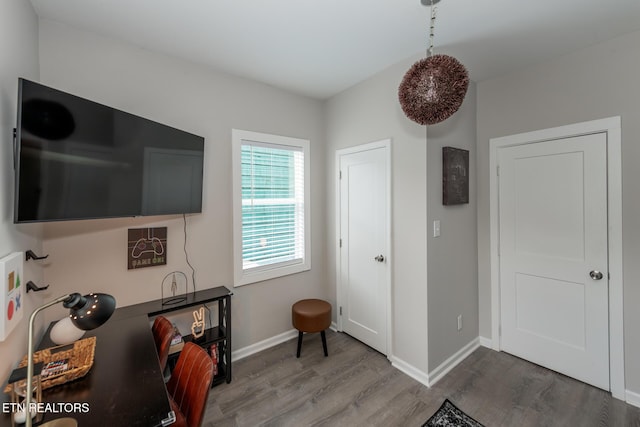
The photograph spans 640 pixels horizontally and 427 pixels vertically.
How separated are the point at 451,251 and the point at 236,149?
2.27 metres

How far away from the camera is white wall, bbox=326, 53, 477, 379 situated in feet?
7.32

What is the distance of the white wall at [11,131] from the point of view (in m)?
1.21

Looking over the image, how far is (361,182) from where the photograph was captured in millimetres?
2791

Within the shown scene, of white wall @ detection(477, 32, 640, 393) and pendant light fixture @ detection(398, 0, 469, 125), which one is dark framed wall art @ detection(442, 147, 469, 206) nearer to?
white wall @ detection(477, 32, 640, 393)

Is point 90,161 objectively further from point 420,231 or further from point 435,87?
point 420,231

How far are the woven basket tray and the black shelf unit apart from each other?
500 millimetres

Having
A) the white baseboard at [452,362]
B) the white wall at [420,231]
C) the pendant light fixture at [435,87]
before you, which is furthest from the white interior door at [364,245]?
the pendant light fixture at [435,87]

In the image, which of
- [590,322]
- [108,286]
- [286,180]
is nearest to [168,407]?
[108,286]

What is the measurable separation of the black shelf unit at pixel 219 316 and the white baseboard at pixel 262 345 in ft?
0.89

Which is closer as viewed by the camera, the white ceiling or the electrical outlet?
the white ceiling

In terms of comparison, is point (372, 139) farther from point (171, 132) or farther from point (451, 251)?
point (171, 132)

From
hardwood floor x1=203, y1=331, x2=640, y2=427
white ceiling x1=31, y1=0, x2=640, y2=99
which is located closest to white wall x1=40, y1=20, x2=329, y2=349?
white ceiling x1=31, y1=0, x2=640, y2=99

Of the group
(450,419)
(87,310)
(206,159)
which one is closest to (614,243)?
(450,419)

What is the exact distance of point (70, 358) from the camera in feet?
4.24
